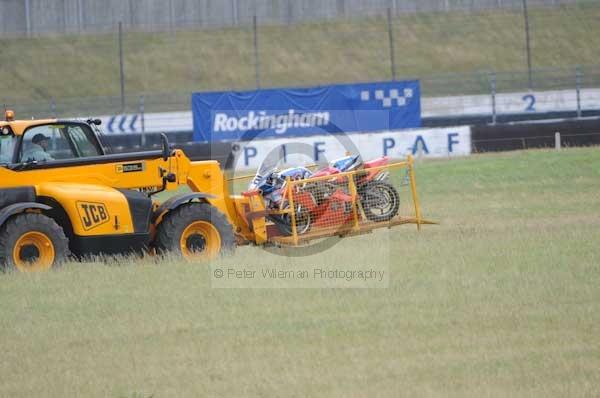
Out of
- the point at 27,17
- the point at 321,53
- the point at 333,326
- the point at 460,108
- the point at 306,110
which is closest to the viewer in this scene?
the point at 333,326

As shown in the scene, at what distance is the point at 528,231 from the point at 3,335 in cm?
756

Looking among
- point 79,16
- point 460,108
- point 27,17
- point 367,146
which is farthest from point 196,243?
point 27,17

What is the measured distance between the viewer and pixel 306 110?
28.6m

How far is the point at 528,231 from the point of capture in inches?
532

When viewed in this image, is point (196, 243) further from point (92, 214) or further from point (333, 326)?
point (333, 326)

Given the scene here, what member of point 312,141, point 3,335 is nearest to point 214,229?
point 3,335

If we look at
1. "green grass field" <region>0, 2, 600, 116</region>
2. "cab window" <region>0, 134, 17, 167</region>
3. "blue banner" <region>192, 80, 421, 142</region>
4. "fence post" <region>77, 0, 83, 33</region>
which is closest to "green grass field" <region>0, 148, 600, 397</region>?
"cab window" <region>0, 134, 17, 167</region>

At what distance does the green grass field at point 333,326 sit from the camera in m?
6.77

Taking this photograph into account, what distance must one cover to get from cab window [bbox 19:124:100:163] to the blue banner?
52.9ft

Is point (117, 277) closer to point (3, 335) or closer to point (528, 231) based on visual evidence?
point (3, 335)

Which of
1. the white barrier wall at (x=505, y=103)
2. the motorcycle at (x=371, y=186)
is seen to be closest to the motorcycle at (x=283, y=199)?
the motorcycle at (x=371, y=186)

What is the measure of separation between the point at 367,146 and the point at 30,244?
15170 mm

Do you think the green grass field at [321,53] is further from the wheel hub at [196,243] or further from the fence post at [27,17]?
the wheel hub at [196,243]

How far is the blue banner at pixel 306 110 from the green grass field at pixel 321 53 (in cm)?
1147
